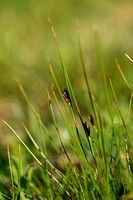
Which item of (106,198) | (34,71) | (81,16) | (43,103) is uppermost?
(81,16)

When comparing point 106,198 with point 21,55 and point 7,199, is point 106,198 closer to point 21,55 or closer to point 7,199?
point 7,199

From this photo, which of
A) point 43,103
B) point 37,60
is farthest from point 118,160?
point 37,60

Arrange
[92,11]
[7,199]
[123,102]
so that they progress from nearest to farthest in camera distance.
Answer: [7,199]
[123,102]
[92,11]

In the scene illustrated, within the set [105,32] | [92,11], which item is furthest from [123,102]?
[92,11]

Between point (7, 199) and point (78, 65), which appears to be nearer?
point (7, 199)

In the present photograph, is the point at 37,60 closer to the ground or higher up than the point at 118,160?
higher up

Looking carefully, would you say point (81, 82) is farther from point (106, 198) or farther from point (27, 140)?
point (106, 198)

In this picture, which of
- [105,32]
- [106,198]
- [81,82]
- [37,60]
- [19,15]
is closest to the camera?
[106,198]
